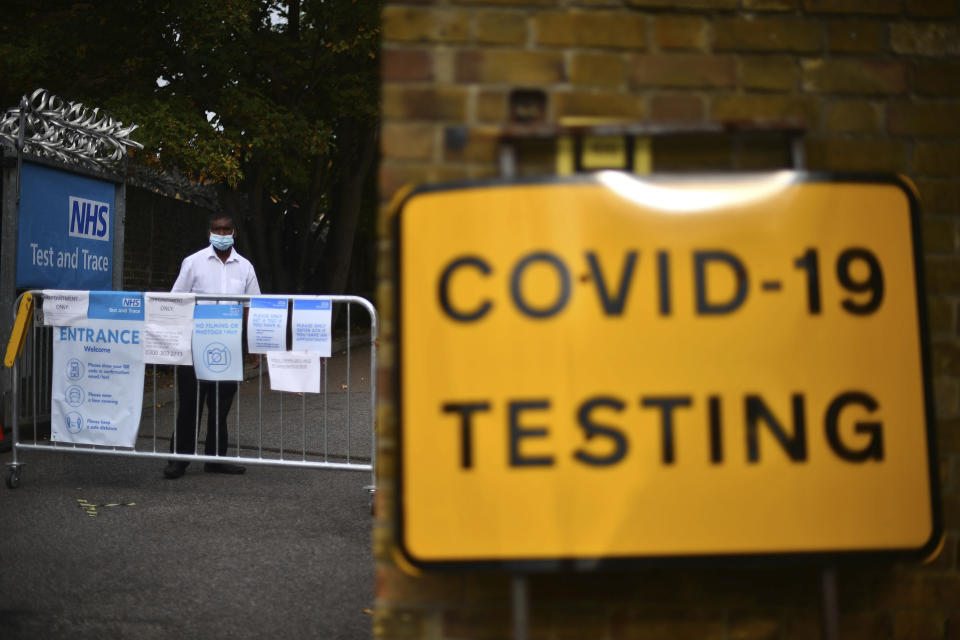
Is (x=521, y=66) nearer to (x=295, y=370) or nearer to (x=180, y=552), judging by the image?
(x=180, y=552)

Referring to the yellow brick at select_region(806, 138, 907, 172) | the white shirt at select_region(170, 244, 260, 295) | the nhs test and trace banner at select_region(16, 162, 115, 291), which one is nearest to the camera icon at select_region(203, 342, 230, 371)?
the white shirt at select_region(170, 244, 260, 295)

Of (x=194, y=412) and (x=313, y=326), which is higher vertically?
(x=313, y=326)

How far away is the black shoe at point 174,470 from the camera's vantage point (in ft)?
21.5

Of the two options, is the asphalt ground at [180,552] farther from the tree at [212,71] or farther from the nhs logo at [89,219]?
the tree at [212,71]

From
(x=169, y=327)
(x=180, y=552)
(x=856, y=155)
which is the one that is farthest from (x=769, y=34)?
(x=169, y=327)

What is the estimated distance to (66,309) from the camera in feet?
21.3

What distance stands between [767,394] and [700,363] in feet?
0.51

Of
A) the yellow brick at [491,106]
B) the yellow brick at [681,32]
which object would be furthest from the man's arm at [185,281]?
the yellow brick at [681,32]

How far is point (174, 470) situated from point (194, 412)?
1.43ft

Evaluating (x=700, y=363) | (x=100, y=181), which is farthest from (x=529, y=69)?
(x=100, y=181)

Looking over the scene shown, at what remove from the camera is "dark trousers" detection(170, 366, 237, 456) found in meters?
6.60

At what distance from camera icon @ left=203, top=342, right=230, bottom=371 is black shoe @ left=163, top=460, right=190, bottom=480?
2.80 feet

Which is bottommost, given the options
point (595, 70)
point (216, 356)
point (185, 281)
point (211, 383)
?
point (211, 383)

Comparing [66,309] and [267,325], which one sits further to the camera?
[66,309]
